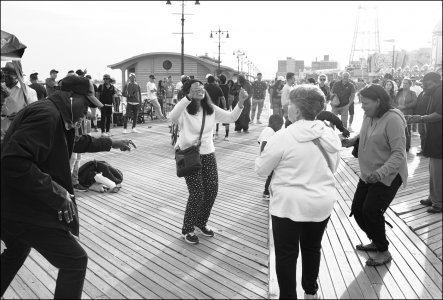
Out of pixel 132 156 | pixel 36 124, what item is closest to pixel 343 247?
pixel 36 124

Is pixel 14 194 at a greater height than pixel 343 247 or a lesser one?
greater

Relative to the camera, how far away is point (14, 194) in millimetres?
2641

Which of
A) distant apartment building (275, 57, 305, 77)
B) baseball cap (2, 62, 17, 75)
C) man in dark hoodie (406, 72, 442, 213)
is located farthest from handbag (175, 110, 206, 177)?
distant apartment building (275, 57, 305, 77)

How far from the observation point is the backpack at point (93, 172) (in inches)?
276

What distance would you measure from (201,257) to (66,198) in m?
2.00

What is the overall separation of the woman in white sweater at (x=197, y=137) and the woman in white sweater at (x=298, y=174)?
1.65 m

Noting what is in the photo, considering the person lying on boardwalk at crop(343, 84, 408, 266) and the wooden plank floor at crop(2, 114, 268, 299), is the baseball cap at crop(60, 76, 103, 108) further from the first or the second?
the person lying on boardwalk at crop(343, 84, 408, 266)

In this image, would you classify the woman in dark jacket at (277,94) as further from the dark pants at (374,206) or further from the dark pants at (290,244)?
the dark pants at (290,244)

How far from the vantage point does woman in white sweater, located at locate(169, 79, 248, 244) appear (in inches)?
177

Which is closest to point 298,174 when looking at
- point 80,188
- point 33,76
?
point 80,188

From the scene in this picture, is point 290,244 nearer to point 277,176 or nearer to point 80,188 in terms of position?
point 277,176

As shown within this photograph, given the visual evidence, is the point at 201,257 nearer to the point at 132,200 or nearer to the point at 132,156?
the point at 132,200

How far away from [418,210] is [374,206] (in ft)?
7.68

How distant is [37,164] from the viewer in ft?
8.89
